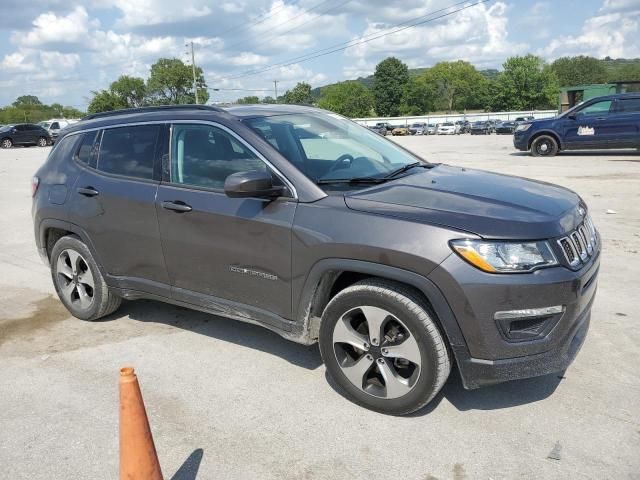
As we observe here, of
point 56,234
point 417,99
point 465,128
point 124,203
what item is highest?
point 124,203

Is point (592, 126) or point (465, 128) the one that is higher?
point (592, 126)

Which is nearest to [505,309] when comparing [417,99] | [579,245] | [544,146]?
[579,245]

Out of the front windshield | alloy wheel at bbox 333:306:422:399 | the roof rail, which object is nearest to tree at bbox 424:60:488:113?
the front windshield

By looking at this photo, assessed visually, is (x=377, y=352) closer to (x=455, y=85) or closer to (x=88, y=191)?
(x=88, y=191)

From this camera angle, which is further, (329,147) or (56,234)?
(56,234)

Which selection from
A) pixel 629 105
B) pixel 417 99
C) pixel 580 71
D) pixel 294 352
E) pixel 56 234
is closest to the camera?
pixel 294 352

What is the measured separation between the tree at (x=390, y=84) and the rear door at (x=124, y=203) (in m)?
118

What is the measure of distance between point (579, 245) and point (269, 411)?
2027 millimetres

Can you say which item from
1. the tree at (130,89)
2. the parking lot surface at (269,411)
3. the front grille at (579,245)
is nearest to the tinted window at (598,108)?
the parking lot surface at (269,411)

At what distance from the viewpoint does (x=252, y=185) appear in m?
3.35

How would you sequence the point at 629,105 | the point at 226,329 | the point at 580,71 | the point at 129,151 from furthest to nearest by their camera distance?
the point at 580,71 < the point at 629,105 < the point at 226,329 < the point at 129,151

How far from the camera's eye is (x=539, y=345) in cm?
296

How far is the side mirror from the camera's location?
335 centimetres

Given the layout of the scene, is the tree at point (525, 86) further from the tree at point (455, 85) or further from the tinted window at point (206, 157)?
the tinted window at point (206, 157)
